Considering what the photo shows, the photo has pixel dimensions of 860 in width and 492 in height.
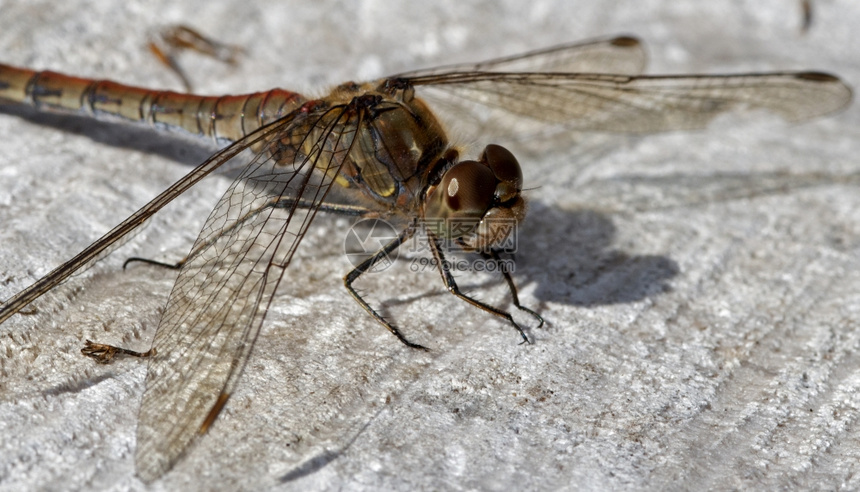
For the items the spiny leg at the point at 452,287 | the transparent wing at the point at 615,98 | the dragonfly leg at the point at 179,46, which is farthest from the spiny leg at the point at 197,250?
the dragonfly leg at the point at 179,46

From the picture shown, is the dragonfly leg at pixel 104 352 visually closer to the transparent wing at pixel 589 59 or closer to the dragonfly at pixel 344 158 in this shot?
the dragonfly at pixel 344 158

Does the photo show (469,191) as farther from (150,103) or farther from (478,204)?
(150,103)

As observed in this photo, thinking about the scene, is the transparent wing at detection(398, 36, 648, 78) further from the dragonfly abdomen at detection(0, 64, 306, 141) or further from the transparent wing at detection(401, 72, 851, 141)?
the dragonfly abdomen at detection(0, 64, 306, 141)

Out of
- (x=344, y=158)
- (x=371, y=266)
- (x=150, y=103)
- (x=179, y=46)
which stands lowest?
(x=371, y=266)

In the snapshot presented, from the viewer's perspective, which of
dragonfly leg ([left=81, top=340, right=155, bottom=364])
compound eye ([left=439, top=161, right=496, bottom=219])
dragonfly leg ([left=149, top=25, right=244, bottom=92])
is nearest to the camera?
dragonfly leg ([left=81, top=340, right=155, bottom=364])

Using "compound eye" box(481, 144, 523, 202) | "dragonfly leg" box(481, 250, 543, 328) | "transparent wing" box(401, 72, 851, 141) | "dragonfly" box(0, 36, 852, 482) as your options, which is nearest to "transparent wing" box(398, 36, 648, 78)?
"dragonfly" box(0, 36, 852, 482)

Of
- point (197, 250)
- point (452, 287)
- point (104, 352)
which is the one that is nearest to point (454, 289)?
point (452, 287)
